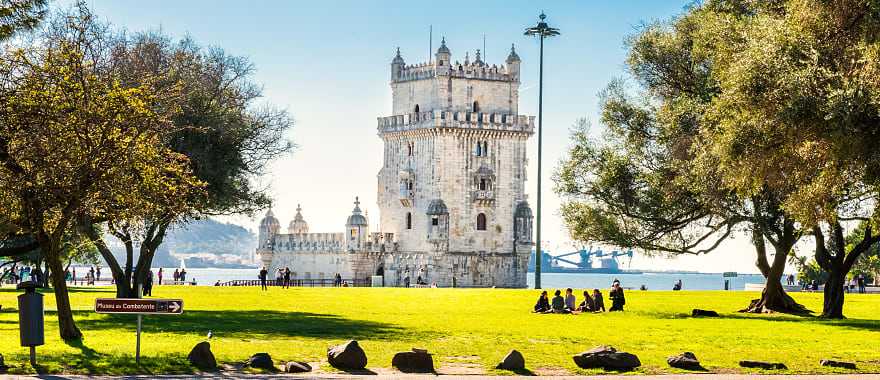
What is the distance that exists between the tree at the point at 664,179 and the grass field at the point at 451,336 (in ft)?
9.81

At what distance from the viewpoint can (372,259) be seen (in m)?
113

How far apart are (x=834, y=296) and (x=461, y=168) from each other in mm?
68963

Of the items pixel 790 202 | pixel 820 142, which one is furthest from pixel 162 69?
pixel 820 142

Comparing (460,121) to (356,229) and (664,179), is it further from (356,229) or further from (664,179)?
(664,179)

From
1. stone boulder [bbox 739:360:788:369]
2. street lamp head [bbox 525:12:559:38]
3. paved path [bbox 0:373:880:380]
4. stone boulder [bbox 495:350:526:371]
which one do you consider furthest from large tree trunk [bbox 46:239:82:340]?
street lamp head [bbox 525:12:559:38]

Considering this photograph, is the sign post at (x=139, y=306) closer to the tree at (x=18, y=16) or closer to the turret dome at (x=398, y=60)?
the tree at (x=18, y=16)

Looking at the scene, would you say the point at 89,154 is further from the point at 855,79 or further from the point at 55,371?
the point at 855,79

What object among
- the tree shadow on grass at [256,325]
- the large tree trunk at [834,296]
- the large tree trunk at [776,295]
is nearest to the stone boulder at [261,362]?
the tree shadow on grass at [256,325]

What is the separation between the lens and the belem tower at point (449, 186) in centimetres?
11050

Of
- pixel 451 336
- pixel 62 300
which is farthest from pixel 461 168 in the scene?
pixel 62 300

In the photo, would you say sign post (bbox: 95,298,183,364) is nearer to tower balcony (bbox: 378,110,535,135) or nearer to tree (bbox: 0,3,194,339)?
tree (bbox: 0,3,194,339)

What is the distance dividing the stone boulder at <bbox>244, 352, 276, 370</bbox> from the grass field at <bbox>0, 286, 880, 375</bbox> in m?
0.73

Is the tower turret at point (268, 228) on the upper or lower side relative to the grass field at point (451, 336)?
upper

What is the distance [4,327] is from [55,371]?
1106 centimetres
